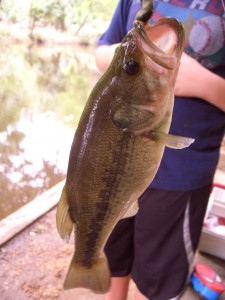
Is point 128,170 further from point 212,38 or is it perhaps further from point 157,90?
point 212,38

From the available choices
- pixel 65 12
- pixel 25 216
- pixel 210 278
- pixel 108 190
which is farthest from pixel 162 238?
pixel 65 12

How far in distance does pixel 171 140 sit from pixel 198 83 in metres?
0.43

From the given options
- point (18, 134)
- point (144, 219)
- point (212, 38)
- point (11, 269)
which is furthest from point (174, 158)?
point (18, 134)

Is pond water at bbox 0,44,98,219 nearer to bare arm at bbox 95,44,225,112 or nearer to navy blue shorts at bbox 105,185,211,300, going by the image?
navy blue shorts at bbox 105,185,211,300

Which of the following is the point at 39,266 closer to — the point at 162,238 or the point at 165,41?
the point at 162,238

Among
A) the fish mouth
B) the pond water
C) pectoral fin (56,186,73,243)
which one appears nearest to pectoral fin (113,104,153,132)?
the fish mouth

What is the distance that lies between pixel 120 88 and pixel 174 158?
606 millimetres

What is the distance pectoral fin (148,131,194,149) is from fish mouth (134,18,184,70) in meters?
0.16

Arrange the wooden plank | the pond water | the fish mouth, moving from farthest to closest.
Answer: the pond water
the wooden plank
the fish mouth

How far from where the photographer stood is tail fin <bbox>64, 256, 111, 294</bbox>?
1.18m

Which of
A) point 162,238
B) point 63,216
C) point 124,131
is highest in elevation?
point 124,131

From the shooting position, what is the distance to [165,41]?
82cm

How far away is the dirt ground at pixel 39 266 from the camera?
2.46 meters

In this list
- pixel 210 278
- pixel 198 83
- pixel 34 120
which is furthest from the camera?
pixel 34 120
